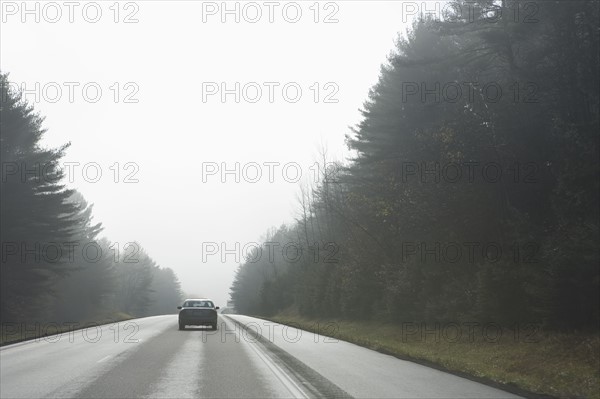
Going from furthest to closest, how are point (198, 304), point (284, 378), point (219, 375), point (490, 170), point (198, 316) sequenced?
point (198, 304) → point (198, 316) → point (490, 170) → point (219, 375) → point (284, 378)

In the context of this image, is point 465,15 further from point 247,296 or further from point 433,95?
point 247,296

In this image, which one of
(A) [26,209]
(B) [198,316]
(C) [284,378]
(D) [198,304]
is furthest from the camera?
(A) [26,209]

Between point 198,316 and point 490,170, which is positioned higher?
point 490,170

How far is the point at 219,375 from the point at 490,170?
1702 centimetres

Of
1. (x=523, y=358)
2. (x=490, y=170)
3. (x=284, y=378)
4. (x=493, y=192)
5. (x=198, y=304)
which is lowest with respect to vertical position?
(x=523, y=358)

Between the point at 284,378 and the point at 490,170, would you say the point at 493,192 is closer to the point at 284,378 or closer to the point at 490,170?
the point at 490,170

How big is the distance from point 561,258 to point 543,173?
7274 millimetres

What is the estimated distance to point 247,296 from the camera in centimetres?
13588

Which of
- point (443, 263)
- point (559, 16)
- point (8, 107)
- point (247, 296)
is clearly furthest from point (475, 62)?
point (247, 296)

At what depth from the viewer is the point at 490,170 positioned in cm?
2464

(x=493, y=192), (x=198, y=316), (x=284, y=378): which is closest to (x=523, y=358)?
(x=284, y=378)

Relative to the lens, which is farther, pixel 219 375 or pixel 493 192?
pixel 493 192

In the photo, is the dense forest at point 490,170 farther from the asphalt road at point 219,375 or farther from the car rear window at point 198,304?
the car rear window at point 198,304

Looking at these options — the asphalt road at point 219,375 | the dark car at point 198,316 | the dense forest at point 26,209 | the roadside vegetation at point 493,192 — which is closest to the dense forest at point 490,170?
the roadside vegetation at point 493,192
